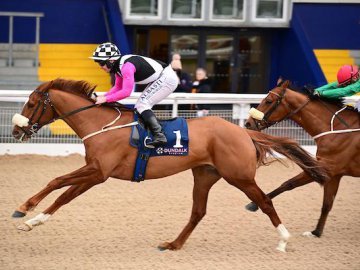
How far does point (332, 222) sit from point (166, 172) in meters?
2.20

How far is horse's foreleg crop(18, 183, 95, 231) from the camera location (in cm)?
661

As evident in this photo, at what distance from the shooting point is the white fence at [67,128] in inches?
429

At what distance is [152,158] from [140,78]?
701 millimetres

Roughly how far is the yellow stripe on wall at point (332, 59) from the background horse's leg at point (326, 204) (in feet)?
25.2

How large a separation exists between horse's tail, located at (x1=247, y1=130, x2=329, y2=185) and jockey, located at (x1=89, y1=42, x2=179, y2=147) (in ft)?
2.65

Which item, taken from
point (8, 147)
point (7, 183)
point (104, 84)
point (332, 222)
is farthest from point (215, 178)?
point (104, 84)

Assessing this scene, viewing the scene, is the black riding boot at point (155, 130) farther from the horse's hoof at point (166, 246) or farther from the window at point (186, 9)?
the window at point (186, 9)

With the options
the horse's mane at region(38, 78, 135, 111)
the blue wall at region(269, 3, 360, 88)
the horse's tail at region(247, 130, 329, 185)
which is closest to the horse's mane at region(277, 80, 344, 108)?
the horse's tail at region(247, 130, 329, 185)

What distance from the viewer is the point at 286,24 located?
49.5 ft

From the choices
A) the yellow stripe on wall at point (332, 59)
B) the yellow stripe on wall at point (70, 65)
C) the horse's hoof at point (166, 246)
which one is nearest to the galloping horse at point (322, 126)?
the horse's hoof at point (166, 246)

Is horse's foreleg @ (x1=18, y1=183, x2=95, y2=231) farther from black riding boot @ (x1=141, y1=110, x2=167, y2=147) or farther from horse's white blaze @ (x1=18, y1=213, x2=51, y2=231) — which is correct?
black riding boot @ (x1=141, y1=110, x2=167, y2=147)

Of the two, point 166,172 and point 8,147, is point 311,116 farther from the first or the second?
point 8,147

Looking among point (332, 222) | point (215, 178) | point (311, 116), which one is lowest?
point (332, 222)

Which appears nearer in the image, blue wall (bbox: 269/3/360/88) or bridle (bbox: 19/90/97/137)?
bridle (bbox: 19/90/97/137)
